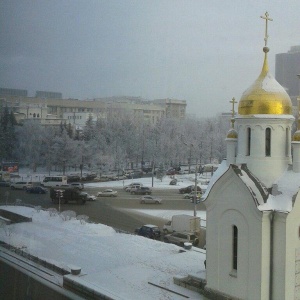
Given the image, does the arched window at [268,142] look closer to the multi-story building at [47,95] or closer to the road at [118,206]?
the multi-story building at [47,95]

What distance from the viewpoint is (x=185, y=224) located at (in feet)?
18.1

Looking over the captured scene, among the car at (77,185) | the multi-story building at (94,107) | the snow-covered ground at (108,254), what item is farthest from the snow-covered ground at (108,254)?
the multi-story building at (94,107)

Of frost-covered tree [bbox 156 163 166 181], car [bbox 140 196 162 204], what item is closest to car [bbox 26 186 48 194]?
car [bbox 140 196 162 204]

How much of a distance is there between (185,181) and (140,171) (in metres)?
1.04

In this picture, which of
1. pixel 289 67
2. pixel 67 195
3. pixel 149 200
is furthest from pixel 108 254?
pixel 149 200

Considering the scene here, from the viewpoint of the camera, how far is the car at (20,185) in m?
5.14

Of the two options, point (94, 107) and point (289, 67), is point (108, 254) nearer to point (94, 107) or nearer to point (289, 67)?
point (94, 107)

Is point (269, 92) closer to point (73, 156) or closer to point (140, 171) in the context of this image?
point (73, 156)

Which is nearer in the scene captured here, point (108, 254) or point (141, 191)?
point (108, 254)

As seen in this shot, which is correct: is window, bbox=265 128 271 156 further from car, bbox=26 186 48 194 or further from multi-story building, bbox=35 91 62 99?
car, bbox=26 186 48 194

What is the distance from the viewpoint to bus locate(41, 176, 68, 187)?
20.8 feet

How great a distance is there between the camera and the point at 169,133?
26.6 feet

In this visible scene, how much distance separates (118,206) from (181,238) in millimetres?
2048

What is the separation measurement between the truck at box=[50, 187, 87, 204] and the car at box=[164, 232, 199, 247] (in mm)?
2032
